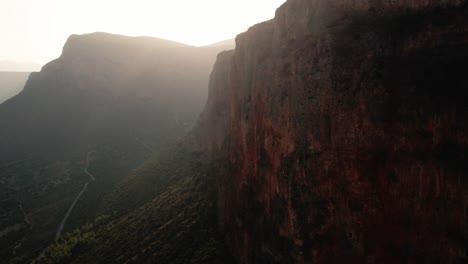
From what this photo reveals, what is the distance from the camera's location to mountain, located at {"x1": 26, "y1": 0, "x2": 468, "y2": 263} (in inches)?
522

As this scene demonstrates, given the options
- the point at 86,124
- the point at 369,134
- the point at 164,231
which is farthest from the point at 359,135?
the point at 86,124

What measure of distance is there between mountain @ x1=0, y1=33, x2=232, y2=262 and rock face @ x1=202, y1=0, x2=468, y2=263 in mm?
53290

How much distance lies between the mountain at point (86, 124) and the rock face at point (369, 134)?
5329 centimetres

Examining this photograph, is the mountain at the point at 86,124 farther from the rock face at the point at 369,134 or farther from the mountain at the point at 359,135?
the rock face at the point at 369,134

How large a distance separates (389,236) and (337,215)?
8.08 ft

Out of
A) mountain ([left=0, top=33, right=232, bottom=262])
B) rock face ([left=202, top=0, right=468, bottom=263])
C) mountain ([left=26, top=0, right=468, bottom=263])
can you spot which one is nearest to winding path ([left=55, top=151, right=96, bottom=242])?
mountain ([left=0, top=33, right=232, bottom=262])

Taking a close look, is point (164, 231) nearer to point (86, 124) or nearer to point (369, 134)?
point (369, 134)

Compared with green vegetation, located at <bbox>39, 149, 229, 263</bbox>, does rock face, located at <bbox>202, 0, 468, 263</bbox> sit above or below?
above

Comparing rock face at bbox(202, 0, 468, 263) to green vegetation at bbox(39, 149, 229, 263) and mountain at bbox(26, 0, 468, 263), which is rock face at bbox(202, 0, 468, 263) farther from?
green vegetation at bbox(39, 149, 229, 263)

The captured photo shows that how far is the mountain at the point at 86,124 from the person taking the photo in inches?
2699

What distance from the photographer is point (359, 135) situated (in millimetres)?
15156

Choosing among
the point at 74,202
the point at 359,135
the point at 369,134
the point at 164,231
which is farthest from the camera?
the point at 74,202

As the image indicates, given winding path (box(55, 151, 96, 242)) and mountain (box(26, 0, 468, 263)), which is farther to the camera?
winding path (box(55, 151, 96, 242))

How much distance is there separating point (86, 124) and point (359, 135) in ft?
373
